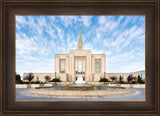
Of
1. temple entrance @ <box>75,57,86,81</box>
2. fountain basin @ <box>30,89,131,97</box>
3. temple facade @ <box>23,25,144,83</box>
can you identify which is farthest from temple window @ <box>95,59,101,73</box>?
fountain basin @ <box>30,89,131,97</box>

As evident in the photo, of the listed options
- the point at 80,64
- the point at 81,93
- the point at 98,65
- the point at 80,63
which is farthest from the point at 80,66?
the point at 81,93

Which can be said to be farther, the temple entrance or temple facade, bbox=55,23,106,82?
the temple entrance

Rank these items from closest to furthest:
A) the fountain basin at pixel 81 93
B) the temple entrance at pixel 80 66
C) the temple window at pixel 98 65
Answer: the fountain basin at pixel 81 93 → the temple entrance at pixel 80 66 → the temple window at pixel 98 65

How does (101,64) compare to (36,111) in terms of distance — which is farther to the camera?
(101,64)

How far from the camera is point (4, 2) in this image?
150 inches

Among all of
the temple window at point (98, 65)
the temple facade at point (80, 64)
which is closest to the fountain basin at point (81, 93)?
the temple facade at point (80, 64)

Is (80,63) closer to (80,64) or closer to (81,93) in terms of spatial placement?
(80,64)

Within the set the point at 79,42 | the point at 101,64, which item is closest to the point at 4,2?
the point at 101,64

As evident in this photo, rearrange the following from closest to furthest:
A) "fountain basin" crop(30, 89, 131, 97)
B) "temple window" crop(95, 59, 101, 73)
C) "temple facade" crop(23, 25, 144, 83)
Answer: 1. "fountain basin" crop(30, 89, 131, 97)
2. "temple facade" crop(23, 25, 144, 83)
3. "temple window" crop(95, 59, 101, 73)

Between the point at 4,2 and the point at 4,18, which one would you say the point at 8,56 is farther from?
the point at 4,2

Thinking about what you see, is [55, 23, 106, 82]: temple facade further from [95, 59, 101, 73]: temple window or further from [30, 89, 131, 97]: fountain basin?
[30, 89, 131, 97]: fountain basin

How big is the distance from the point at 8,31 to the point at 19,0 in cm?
92

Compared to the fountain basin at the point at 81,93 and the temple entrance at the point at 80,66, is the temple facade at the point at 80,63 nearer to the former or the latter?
the temple entrance at the point at 80,66

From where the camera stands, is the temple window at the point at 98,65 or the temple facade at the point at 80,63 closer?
the temple facade at the point at 80,63
